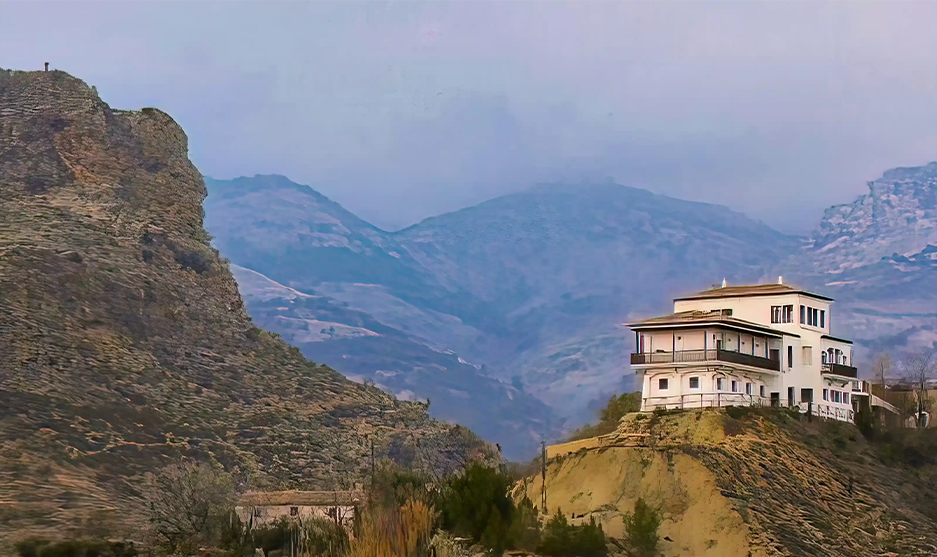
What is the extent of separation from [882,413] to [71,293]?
46471 millimetres

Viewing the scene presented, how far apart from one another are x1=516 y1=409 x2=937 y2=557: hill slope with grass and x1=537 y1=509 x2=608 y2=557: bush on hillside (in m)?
2.41

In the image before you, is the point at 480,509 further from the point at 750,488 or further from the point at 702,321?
the point at 702,321

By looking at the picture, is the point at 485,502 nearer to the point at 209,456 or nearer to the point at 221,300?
the point at 209,456

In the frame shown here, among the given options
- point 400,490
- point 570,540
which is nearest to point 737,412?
point 570,540

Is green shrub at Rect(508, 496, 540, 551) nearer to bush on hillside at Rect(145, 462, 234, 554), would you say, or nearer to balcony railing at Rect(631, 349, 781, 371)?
bush on hillside at Rect(145, 462, 234, 554)

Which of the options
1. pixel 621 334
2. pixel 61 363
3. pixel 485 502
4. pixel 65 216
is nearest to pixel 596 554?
pixel 485 502

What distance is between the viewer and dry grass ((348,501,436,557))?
130 feet

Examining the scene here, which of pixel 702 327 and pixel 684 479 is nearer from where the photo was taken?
pixel 684 479

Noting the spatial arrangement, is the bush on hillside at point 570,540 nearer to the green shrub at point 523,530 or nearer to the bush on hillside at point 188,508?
the green shrub at point 523,530

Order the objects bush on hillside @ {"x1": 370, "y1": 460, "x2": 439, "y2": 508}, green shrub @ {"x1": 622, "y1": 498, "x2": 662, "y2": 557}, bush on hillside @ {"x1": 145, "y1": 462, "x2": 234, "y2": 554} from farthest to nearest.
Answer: bush on hillside @ {"x1": 145, "y1": 462, "x2": 234, "y2": 554} → green shrub @ {"x1": 622, "y1": 498, "x2": 662, "y2": 557} → bush on hillside @ {"x1": 370, "y1": 460, "x2": 439, "y2": 508}

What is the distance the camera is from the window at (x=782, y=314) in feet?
243

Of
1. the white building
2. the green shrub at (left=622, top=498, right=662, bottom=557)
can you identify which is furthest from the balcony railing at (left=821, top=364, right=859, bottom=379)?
the green shrub at (left=622, top=498, right=662, bottom=557)

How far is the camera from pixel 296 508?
64500 millimetres

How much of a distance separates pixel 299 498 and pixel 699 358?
65.8ft
